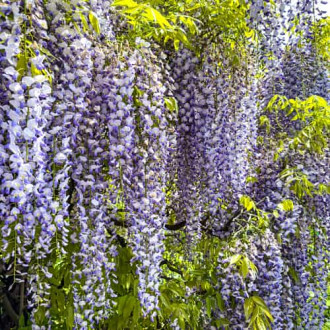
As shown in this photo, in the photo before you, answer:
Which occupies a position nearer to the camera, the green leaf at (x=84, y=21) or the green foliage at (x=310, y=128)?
the green leaf at (x=84, y=21)

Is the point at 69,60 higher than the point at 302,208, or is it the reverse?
the point at 69,60

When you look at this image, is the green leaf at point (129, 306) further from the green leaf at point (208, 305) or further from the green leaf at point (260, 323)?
the green leaf at point (260, 323)

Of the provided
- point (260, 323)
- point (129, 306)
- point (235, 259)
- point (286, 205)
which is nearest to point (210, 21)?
point (286, 205)

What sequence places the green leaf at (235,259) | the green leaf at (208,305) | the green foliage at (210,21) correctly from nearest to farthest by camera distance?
the green foliage at (210,21) → the green leaf at (235,259) → the green leaf at (208,305)

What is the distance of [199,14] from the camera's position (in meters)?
3.18

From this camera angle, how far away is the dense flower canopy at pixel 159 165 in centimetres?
213

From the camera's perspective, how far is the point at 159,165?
2.67 meters

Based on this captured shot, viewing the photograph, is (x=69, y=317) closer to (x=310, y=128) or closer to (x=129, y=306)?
(x=129, y=306)

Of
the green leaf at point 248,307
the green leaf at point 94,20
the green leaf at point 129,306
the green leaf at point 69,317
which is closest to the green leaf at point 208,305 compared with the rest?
the green leaf at point 248,307

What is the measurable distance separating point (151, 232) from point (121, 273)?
674 mm

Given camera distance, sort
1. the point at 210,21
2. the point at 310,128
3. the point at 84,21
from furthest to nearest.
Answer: the point at 310,128
the point at 210,21
the point at 84,21

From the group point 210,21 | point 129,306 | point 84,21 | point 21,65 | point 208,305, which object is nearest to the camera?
point 21,65

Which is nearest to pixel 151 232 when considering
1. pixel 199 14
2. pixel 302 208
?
pixel 199 14

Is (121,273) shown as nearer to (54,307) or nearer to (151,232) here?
(54,307)
